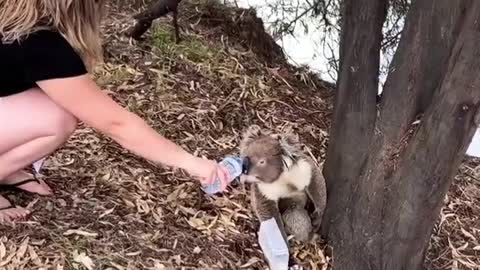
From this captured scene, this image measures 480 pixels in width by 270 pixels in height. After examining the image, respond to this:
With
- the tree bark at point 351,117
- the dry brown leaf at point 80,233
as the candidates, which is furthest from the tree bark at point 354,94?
the dry brown leaf at point 80,233

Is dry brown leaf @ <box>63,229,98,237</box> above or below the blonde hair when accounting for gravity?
below

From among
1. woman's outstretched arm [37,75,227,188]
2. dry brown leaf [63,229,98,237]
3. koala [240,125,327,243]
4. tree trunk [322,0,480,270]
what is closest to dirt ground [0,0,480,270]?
dry brown leaf [63,229,98,237]

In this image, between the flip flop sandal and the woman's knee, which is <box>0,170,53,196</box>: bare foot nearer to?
the flip flop sandal

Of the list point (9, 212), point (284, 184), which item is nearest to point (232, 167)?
point (284, 184)

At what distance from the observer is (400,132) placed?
108 inches

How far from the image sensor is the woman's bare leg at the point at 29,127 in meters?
2.77

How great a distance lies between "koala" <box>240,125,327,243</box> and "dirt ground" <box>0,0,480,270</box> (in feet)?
0.35

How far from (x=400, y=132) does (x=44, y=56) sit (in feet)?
3.76

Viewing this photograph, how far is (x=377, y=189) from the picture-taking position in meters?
2.84

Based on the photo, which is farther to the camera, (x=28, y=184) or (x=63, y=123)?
(x=28, y=184)

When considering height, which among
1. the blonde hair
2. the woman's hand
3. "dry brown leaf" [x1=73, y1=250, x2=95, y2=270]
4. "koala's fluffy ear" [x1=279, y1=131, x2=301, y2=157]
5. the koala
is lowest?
"dry brown leaf" [x1=73, y1=250, x2=95, y2=270]

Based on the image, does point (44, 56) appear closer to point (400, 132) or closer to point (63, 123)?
point (63, 123)

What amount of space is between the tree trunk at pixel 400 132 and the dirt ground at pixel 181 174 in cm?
24

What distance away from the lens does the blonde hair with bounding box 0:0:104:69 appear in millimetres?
2473
